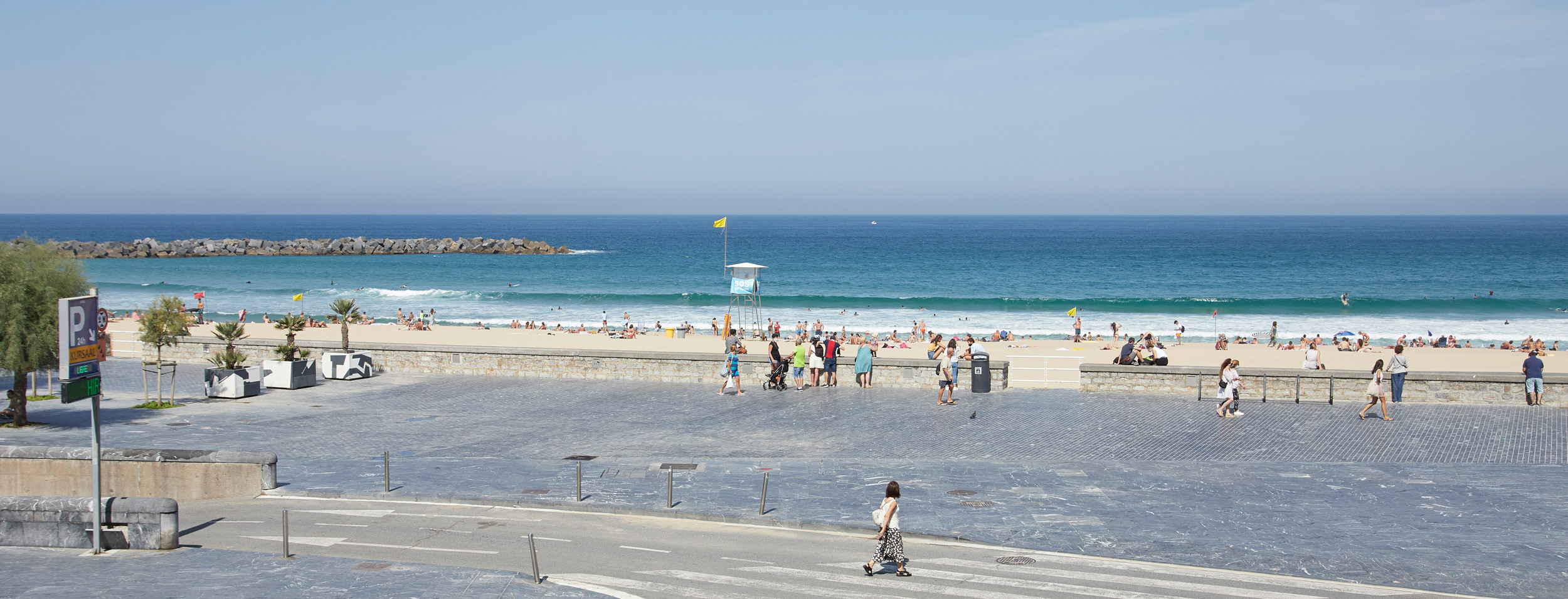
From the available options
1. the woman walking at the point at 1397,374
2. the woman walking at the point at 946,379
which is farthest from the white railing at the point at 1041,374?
the woman walking at the point at 1397,374

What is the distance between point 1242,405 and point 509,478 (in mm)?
13409

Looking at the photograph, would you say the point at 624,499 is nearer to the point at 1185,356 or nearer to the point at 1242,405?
the point at 1242,405

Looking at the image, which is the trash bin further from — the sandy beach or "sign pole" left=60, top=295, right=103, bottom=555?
"sign pole" left=60, top=295, right=103, bottom=555

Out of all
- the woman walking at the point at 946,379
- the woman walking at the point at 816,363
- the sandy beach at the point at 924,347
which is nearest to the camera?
the woman walking at the point at 946,379

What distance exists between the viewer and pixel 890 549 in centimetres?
950

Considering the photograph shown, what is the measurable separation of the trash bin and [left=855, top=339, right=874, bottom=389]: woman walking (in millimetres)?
2202

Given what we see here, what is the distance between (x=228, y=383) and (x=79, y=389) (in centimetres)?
945

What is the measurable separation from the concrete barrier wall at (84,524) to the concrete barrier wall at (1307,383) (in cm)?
1608

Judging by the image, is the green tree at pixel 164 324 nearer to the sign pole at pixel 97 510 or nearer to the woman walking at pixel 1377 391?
the sign pole at pixel 97 510

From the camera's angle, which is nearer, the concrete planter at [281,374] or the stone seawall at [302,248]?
the concrete planter at [281,374]

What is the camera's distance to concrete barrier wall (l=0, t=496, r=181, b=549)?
33.3 feet

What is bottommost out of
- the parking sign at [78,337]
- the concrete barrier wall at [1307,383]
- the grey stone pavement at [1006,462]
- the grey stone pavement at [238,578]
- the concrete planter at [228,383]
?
the grey stone pavement at [238,578]

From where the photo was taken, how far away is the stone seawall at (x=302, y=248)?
9962cm

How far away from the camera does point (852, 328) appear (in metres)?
46.9
